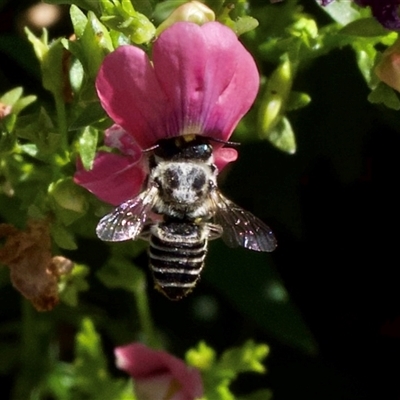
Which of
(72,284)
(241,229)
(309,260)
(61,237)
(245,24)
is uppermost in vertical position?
(245,24)

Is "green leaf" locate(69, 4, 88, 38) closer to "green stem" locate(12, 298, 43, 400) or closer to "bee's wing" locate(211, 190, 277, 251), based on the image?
"bee's wing" locate(211, 190, 277, 251)

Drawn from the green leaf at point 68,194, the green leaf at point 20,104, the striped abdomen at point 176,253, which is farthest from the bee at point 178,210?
the green leaf at point 20,104

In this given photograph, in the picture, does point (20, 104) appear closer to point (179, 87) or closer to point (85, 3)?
point (85, 3)

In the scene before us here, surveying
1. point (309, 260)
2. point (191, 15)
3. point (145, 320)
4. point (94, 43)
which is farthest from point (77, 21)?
point (309, 260)

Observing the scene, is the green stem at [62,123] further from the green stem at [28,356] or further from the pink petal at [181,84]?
the green stem at [28,356]

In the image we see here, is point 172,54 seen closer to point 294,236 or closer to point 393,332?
point 294,236

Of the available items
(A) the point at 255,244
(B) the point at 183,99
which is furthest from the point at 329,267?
(B) the point at 183,99
